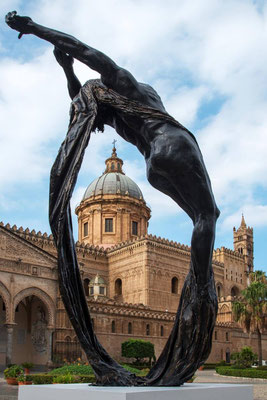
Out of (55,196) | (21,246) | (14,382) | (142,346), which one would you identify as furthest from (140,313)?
(55,196)

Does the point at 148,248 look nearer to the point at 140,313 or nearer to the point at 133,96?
the point at 140,313

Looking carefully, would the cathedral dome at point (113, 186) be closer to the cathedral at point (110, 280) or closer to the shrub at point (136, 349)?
the cathedral at point (110, 280)

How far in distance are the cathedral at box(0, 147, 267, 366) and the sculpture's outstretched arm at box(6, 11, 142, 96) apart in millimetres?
22545

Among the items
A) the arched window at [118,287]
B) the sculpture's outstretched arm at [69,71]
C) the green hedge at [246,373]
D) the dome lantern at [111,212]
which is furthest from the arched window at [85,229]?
the sculpture's outstretched arm at [69,71]

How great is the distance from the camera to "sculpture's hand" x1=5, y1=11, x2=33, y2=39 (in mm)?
4590

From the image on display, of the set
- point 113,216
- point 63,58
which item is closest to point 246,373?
point 63,58

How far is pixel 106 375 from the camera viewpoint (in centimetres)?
392

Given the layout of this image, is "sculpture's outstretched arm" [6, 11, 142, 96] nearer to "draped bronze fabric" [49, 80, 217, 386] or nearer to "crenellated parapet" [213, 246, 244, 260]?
"draped bronze fabric" [49, 80, 217, 386]

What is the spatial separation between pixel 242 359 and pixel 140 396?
26.1 m

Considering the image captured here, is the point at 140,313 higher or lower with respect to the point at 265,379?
higher

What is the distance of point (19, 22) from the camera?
Result: 4.61 m

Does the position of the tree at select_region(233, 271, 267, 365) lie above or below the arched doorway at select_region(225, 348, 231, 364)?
above

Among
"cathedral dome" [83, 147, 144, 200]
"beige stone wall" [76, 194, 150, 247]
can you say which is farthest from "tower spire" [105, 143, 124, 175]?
"beige stone wall" [76, 194, 150, 247]

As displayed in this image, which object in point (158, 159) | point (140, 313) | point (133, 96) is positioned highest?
point (133, 96)
